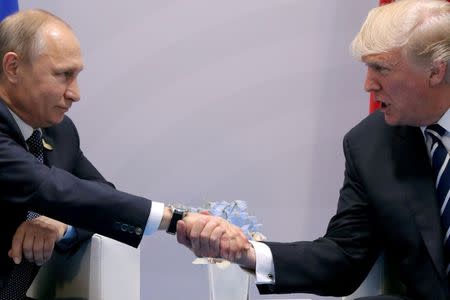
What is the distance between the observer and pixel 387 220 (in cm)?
282

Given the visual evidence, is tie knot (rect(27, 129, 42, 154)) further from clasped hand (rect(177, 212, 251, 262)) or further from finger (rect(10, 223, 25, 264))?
clasped hand (rect(177, 212, 251, 262))

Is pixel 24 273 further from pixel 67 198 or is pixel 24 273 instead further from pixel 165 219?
pixel 165 219

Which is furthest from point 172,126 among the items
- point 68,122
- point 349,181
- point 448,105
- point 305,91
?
point 448,105

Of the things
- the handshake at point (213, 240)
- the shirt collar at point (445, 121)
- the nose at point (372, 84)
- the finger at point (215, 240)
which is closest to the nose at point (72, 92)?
the handshake at point (213, 240)

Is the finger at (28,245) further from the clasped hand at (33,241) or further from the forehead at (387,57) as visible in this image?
the forehead at (387,57)

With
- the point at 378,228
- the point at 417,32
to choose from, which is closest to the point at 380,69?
the point at 417,32

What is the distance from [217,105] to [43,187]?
69.2 inches

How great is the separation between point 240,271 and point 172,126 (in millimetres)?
1176

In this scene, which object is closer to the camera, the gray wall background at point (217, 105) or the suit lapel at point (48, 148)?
the suit lapel at point (48, 148)

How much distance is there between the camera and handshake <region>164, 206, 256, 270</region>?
2834mm

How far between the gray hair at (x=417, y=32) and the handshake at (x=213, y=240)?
0.75 meters

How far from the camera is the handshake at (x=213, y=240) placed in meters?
2.83

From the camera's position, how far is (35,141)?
2.94m

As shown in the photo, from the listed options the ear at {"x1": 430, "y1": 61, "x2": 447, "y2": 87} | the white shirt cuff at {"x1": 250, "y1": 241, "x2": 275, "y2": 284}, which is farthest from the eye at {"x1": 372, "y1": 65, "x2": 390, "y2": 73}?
the white shirt cuff at {"x1": 250, "y1": 241, "x2": 275, "y2": 284}
